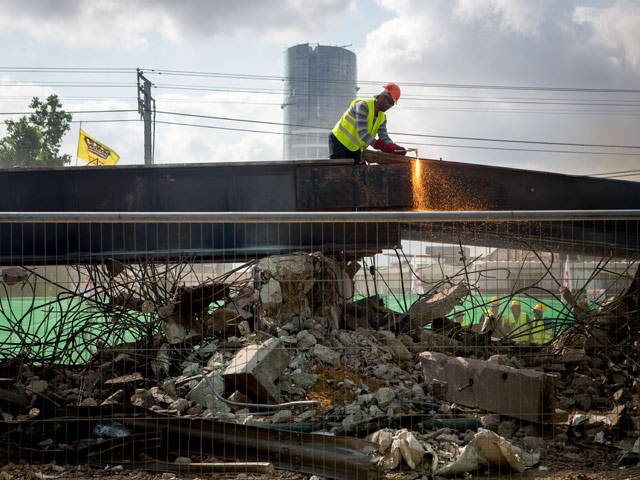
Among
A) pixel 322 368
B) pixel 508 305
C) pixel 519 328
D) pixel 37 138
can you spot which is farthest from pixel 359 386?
pixel 37 138

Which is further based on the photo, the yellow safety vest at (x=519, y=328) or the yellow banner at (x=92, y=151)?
the yellow banner at (x=92, y=151)

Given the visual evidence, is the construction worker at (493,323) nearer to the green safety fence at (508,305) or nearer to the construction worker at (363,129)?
the green safety fence at (508,305)

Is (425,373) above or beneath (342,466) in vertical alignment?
above

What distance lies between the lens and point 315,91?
212 ft

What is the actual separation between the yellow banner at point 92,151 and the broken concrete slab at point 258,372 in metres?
21.9

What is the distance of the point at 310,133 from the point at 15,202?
198 feet

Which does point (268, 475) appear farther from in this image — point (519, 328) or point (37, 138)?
point (37, 138)

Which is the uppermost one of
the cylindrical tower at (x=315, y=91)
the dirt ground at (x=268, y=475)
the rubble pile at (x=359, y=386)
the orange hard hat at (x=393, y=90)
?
the cylindrical tower at (x=315, y=91)

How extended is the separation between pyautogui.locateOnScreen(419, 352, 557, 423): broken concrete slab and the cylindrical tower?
60969mm

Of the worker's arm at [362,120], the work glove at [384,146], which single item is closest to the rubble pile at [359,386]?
the worker's arm at [362,120]

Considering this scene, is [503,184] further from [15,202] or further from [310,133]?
[310,133]

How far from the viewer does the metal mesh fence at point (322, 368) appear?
13.9ft

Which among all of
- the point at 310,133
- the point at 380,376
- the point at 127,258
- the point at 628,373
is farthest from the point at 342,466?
the point at 310,133

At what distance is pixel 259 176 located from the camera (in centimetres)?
768
